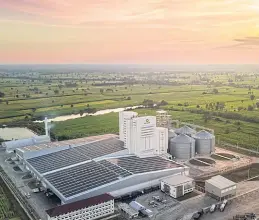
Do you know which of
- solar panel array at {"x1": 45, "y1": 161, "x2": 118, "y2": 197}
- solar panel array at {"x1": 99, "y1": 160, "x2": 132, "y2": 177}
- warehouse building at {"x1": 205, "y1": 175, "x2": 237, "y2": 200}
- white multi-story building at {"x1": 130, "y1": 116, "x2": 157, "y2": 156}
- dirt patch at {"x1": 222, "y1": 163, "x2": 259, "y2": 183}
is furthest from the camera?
white multi-story building at {"x1": 130, "y1": 116, "x2": 157, "y2": 156}

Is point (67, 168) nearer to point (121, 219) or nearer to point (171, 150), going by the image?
point (121, 219)

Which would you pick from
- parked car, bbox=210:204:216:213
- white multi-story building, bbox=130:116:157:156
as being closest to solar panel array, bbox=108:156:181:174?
white multi-story building, bbox=130:116:157:156

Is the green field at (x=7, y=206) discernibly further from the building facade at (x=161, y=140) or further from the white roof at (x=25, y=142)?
the building facade at (x=161, y=140)

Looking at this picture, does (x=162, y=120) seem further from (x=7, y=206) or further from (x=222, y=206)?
(x=7, y=206)

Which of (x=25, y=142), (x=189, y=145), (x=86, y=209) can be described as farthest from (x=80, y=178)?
(x=25, y=142)

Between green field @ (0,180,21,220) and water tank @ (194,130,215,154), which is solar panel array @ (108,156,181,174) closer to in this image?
water tank @ (194,130,215,154)

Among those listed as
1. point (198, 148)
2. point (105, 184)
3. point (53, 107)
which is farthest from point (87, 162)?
point (53, 107)

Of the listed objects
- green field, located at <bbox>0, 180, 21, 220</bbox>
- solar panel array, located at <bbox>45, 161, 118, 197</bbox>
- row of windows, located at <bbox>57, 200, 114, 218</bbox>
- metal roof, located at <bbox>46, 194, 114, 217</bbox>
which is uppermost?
solar panel array, located at <bbox>45, 161, 118, 197</bbox>
